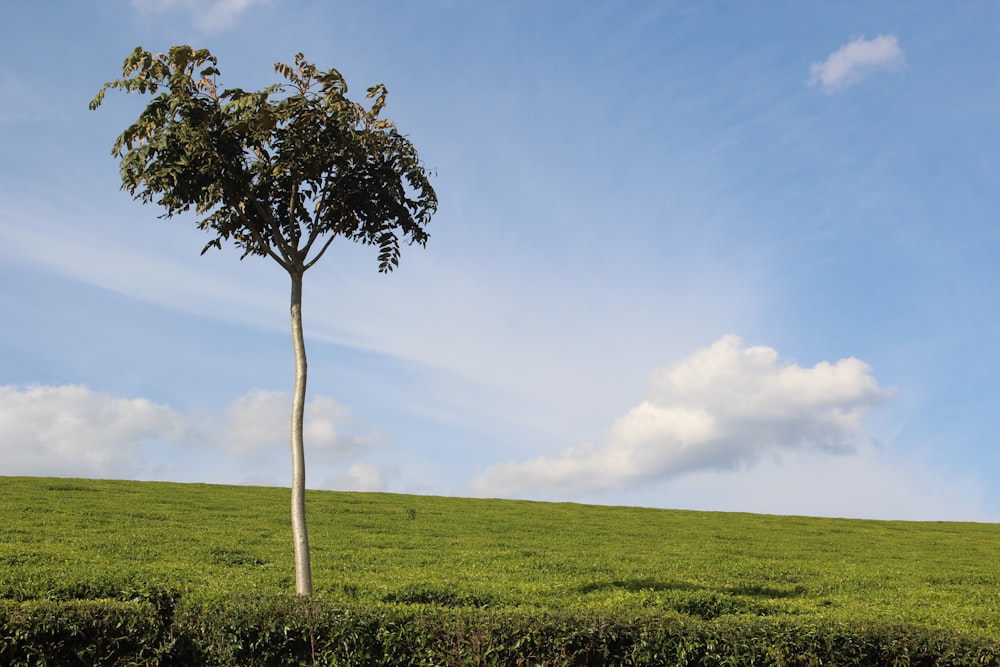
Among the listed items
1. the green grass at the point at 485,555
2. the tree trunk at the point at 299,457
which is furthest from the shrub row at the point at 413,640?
the tree trunk at the point at 299,457

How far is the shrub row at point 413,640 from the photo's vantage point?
34.8 ft

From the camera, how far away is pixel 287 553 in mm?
22078

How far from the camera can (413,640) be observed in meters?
10.7

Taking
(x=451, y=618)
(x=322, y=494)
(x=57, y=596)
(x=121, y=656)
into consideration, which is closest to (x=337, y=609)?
(x=451, y=618)

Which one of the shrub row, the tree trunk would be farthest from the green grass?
the shrub row

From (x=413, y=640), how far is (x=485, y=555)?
13013 mm

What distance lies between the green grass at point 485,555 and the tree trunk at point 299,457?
1.13 m

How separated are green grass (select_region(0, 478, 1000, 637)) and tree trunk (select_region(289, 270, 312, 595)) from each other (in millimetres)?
1128

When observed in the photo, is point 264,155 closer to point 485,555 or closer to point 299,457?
point 299,457

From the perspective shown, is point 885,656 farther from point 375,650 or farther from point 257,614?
point 257,614

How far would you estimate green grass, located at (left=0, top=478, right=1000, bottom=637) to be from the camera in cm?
1648

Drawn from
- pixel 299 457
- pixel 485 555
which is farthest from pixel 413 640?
pixel 485 555

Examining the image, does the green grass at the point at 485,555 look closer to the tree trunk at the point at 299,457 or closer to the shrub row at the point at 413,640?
the tree trunk at the point at 299,457

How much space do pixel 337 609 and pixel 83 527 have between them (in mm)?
17982
